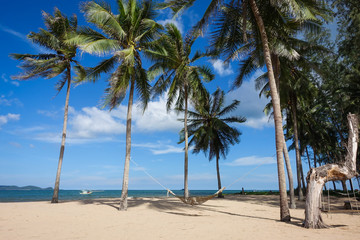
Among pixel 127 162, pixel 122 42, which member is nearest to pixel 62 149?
pixel 127 162

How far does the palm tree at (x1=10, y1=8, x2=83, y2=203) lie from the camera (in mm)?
12266

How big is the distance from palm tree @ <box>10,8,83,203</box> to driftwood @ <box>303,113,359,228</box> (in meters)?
12.0

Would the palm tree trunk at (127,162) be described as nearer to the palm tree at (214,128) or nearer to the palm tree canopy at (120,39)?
the palm tree canopy at (120,39)

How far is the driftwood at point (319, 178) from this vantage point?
6.17 meters

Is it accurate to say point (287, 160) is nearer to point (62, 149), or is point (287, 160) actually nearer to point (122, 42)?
point (122, 42)

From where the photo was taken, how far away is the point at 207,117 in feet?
65.8

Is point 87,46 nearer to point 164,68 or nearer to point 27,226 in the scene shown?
point 164,68

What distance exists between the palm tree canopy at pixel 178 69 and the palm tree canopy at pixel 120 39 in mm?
935

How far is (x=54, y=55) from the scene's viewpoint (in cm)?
1304

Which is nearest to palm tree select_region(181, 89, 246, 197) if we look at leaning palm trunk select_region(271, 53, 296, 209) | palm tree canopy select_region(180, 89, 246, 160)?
palm tree canopy select_region(180, 89, 246, 160)

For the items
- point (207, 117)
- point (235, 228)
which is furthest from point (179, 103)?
point (235, 228)

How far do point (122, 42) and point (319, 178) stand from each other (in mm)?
9661

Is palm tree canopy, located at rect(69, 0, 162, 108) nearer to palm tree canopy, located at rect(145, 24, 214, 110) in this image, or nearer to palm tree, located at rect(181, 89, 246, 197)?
palm tree canopy, located at rect(145, 24, 214, 110)

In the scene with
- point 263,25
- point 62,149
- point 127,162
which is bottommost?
point 127,162
